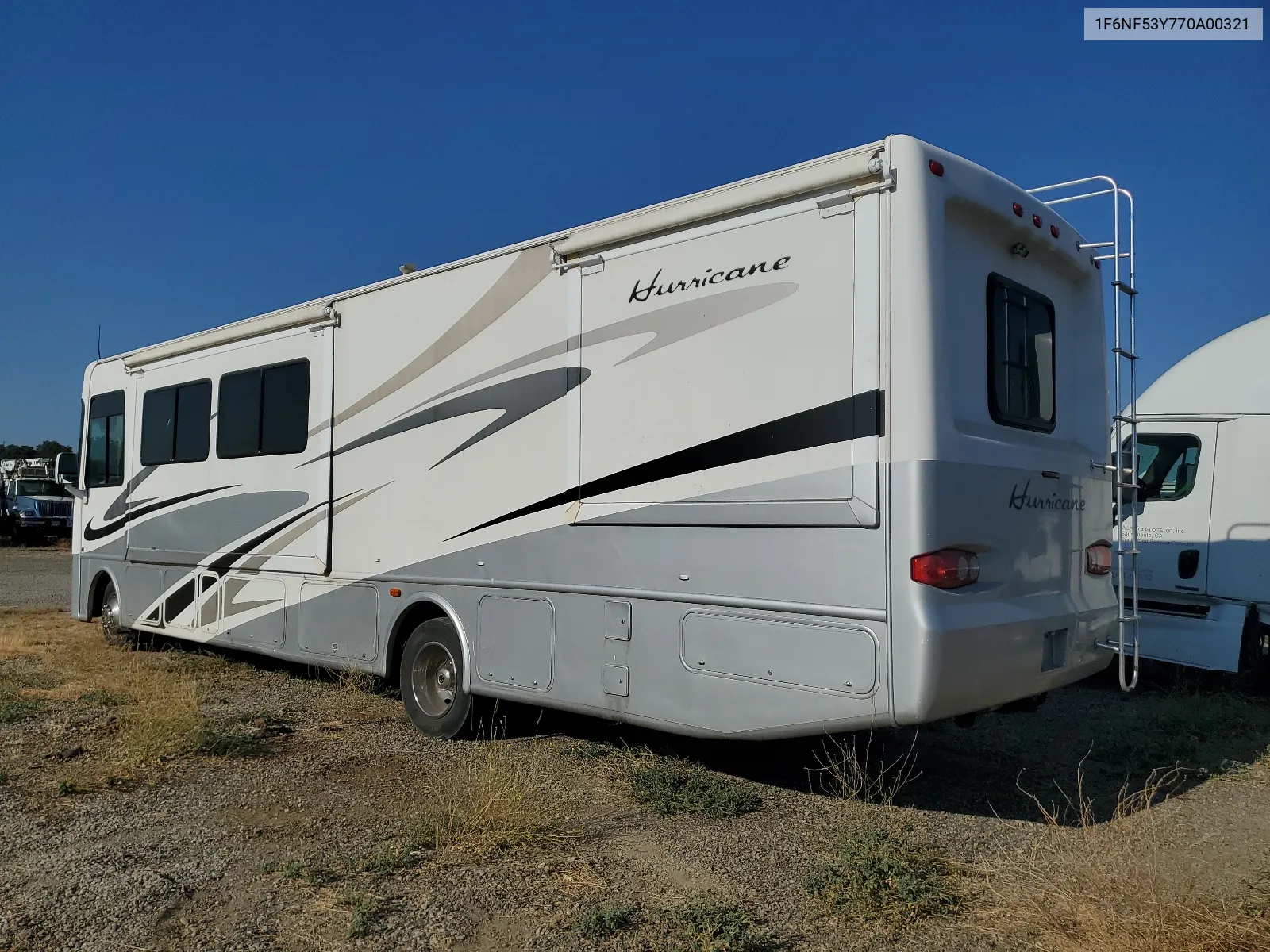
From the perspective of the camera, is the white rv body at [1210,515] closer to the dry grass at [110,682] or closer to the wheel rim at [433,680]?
the wheel rim at [433,680]

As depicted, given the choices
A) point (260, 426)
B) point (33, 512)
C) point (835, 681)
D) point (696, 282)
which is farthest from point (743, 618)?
point (33, 512)

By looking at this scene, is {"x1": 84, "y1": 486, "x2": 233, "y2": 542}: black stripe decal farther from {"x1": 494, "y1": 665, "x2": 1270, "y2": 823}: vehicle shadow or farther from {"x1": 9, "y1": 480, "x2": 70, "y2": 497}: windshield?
{"x1": 9, "y1": 480, "x2": 70, "y2": 497}: windshield

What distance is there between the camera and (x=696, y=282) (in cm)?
518

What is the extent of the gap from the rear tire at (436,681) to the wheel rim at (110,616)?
504cm

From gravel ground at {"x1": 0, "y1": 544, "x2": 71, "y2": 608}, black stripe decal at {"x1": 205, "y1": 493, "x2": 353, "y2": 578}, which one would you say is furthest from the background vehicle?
black stripe decal at {"x1": 205, "y1": 493, "x2": 353, "y2": 578}

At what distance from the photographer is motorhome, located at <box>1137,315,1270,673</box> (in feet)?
26.4

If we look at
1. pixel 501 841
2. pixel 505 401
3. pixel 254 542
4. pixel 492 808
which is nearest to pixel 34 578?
pixel 254 542

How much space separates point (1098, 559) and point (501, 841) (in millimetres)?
3575

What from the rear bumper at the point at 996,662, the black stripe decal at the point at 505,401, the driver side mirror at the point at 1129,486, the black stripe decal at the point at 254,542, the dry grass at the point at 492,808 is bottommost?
the dry grass at the point at 492,808

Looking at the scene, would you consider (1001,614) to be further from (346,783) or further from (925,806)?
(346,783)

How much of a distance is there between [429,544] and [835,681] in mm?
3025

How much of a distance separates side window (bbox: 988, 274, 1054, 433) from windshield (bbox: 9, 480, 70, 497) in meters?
31.4

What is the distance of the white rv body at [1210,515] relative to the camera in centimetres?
805

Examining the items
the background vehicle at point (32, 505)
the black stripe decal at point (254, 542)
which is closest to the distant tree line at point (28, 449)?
the background vehicle at point (32, 505)
